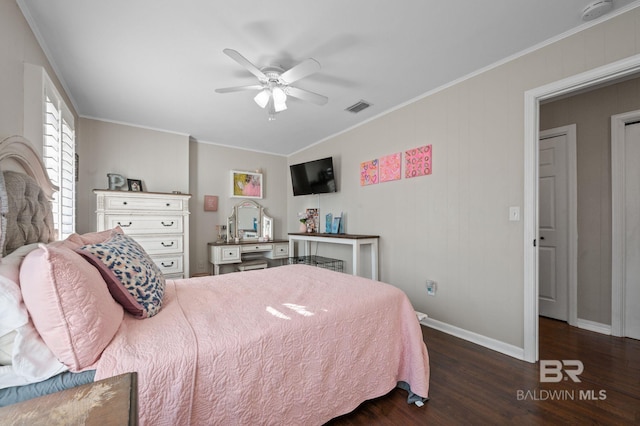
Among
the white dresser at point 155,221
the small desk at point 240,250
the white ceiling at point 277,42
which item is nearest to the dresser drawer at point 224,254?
the small desk at point 240,250

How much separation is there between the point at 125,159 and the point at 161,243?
1236 millimetres

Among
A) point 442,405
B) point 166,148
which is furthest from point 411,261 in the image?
point 166,148

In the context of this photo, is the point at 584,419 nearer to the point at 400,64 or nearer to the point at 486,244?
the point at 486,244

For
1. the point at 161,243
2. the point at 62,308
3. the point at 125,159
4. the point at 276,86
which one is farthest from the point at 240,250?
the point at 62,308

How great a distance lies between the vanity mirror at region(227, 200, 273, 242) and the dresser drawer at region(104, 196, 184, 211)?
102 cm

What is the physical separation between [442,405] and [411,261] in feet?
5.03

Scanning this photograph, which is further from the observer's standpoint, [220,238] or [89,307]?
[220,238]

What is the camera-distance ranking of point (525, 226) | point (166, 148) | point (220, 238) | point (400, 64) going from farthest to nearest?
point (220, 238) < point (166, 148) < point (400, 64) < point (525, 226)

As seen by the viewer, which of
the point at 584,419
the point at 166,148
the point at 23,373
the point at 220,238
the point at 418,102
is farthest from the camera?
the point at 220,238

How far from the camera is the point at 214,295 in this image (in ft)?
5.41

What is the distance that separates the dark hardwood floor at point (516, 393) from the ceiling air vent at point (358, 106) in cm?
256

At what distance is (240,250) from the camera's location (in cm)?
426

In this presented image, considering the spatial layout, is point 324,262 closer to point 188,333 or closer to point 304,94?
point 304,94

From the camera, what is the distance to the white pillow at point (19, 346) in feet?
2.68
